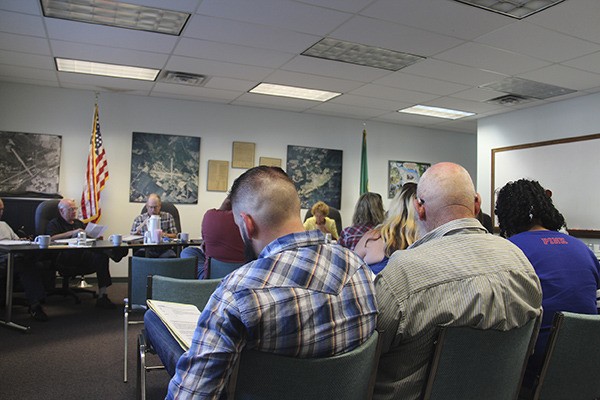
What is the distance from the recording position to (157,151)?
22.4 feet

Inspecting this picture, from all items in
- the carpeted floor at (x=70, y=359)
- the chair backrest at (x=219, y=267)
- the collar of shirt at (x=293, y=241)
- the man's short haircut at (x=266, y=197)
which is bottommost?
the carpeted floor at (x=70, y=359)

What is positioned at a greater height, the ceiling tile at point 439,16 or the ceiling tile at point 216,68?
the ceiling tile at point 216,68

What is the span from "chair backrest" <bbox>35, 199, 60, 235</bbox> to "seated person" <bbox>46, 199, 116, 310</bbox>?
113mm

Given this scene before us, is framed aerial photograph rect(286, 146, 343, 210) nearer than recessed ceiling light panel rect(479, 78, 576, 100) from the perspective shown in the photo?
No

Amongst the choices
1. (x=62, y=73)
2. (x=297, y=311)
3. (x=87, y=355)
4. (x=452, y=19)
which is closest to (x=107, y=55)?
(x=62, y=73)

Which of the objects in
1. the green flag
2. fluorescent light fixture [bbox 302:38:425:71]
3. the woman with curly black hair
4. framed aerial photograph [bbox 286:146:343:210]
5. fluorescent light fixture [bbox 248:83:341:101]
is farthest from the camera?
the green flag

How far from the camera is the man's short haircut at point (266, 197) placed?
1.26m

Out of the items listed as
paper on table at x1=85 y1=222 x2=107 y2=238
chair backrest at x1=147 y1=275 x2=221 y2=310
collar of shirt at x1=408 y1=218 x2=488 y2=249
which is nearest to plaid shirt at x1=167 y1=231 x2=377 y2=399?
collar of shirt at x1=408 y1=218 x2=488 y2=249

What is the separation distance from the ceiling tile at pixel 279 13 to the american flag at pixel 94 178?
3353 mm

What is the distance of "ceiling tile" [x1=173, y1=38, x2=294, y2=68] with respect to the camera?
455 cm

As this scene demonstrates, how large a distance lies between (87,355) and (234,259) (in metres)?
1.31

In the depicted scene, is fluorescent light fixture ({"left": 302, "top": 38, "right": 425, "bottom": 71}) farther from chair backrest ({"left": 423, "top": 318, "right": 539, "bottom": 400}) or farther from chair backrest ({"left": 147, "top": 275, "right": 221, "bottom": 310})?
chair backrest ({"left": 423, "top": 318, "right": 539, "bottom": 400})

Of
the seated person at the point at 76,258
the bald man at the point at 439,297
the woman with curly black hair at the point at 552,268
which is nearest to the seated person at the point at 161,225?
the seated person at the point at 76,258

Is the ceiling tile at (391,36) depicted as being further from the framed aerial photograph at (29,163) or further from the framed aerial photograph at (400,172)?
the framed aerial photograph at (29,163)
